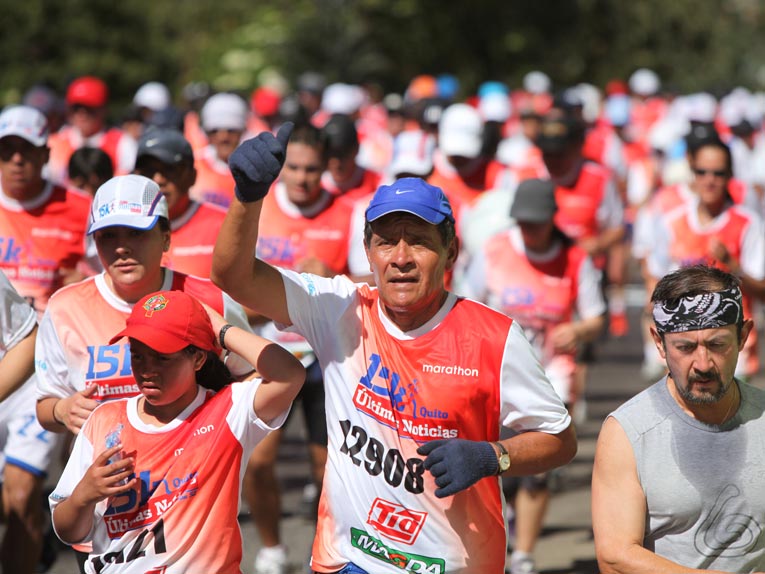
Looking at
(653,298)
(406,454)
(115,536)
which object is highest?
(653,298)

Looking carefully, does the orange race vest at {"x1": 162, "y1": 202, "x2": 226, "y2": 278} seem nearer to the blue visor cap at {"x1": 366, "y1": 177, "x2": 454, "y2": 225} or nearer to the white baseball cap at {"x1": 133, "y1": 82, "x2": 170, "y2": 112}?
the blue visor cap at {"x1": 366, "y1": 177, "x2": 454, "y2": 225}

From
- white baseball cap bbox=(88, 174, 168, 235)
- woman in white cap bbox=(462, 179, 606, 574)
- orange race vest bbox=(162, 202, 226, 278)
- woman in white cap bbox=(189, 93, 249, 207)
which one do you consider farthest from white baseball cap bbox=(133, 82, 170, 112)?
white baseball cap bbox=(88, 174, 168, 235)

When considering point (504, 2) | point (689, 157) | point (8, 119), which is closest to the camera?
point (8, 119)

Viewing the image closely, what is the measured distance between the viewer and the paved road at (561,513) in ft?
27.1

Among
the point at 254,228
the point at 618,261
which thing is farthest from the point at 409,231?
the point at 618,261

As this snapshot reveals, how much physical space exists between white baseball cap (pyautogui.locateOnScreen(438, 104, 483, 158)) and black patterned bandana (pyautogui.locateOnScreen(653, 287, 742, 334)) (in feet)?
19.6

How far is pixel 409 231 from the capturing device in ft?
15.4

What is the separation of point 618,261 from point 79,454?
10694mm

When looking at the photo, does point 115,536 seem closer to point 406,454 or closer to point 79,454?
point 79,454

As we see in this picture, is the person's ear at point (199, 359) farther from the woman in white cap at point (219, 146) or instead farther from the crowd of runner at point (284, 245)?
the woman in white cap at point (219, 146)

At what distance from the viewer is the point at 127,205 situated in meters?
5.36

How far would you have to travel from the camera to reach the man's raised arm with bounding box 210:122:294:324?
434 cm

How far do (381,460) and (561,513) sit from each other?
4994mm

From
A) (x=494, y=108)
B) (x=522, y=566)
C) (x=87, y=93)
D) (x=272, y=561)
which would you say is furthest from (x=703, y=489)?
(x=494, y=108)
